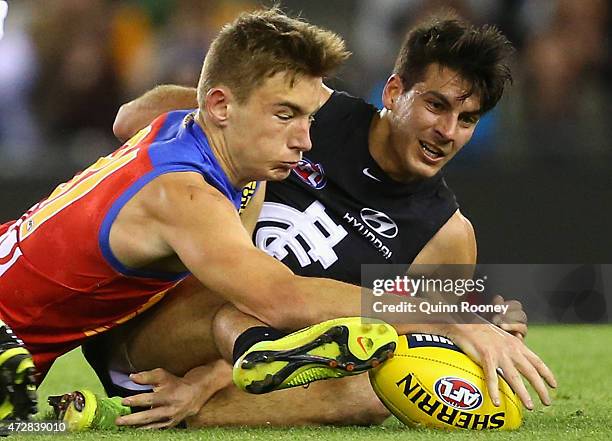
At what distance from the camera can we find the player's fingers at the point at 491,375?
3484 mm

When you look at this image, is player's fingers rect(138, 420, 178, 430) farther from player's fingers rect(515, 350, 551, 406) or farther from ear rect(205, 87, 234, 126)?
player's fingers rect(515, 350, 551, 406)

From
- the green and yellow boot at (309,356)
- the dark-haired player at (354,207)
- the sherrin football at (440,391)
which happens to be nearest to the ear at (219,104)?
the dark-haired player at (354,207)

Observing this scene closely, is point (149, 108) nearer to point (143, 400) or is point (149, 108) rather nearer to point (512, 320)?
point (143, 400)

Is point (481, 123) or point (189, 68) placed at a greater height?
point (189, 68)

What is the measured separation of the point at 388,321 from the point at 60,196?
3.70 feet

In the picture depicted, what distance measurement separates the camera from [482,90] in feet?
14.4

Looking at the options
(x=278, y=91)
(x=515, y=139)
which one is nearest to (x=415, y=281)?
(x=278, y=91)

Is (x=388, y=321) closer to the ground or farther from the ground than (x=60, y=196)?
closer to the ground

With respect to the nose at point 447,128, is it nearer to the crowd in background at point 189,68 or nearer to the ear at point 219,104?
the ear at point 219,104

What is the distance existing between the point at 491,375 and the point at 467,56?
4.50 ft

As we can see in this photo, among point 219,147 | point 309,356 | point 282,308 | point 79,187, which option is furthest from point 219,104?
point 309,356

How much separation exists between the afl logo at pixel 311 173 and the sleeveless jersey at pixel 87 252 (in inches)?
33.6

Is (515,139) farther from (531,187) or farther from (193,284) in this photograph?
(193,284)

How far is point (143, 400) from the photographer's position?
386 centimetres
